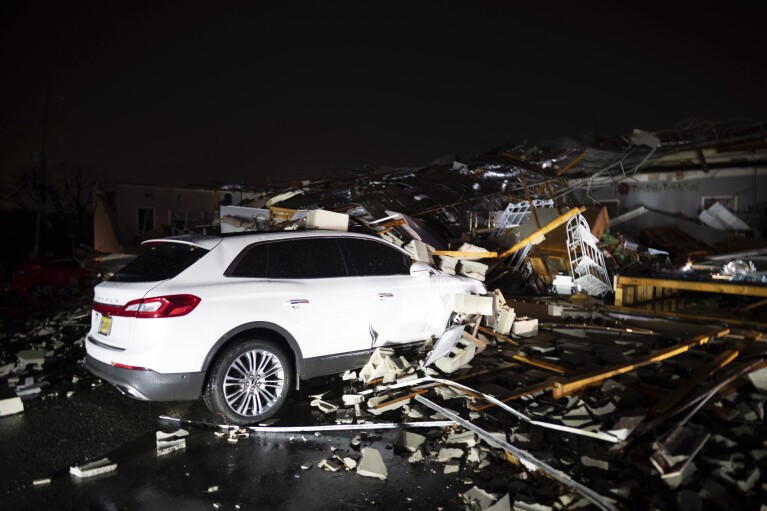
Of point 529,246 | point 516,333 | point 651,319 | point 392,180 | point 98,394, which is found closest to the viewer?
point 98,394

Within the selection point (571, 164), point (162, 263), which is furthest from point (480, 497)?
point (571, 164)

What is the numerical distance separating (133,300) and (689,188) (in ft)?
45.6

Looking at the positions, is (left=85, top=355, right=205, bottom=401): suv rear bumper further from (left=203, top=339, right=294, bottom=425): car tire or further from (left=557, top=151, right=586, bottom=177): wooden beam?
(left=557, top=151, right=586, bottom=177): wooden beam

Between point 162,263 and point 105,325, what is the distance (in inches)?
30.5

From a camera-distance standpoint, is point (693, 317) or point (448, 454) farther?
point (693, 317)

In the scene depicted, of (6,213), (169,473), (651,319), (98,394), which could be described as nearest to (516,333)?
(651,319)

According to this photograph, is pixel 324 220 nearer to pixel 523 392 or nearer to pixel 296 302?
pixel 296 302

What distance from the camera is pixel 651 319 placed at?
832cm

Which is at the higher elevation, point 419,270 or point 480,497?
point 419,270

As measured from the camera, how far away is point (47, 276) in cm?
1471

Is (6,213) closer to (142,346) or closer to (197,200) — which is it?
(197,200)

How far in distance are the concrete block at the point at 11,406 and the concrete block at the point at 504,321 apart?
5.70 m

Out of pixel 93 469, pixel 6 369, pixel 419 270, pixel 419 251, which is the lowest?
pixel 6 369

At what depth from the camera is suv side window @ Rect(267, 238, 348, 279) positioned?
5.30 meters
